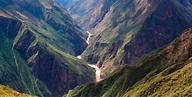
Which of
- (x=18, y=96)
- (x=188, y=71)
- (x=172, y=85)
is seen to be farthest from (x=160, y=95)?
(x=18, y=96)

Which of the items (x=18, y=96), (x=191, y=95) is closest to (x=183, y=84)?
(x=191, y=95)

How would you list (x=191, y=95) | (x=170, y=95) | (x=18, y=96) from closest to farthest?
(x=18, y=96) < (x=191, y=95) < (x=170, y=95)

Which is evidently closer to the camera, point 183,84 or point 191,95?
point 191,95

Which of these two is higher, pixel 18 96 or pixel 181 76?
pixel 18 96

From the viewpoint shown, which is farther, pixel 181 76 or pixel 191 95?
pixel 181 76

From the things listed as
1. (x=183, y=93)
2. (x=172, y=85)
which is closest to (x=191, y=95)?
(x=183, y=93)

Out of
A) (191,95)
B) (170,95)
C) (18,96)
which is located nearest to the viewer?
(18,96)

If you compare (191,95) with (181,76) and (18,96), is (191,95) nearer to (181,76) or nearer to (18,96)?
(181,76)

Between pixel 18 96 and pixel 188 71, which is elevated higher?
pixel 18 96

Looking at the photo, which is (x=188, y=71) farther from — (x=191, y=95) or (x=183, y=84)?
(x=191, y=95)
